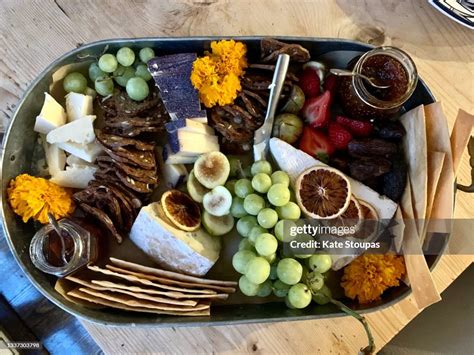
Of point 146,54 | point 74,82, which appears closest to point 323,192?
point 146,54

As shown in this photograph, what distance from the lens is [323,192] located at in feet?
3.25

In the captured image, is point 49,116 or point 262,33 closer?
point 49,116

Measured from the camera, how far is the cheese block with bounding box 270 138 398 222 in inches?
40.3

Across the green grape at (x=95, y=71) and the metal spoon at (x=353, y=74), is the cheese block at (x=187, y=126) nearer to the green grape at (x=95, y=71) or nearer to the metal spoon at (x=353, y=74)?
the green grape at (x=95, y=71)

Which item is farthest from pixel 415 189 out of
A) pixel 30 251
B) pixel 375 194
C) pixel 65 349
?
pixel 65 349

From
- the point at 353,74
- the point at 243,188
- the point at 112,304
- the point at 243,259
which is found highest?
the point at 353,74

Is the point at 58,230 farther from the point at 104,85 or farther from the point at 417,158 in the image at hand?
the point at 417,158

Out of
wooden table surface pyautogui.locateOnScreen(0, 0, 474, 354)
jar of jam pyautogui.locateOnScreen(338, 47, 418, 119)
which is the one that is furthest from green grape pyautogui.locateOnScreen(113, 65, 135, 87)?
jar of jam pyautogui.locateOnScreen(338, 47, 418, 119)

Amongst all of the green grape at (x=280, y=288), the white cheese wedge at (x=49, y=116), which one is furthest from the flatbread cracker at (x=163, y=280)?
the white cheese wedge at (x=49, y=116)

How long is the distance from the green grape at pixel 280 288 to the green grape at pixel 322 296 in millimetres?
62

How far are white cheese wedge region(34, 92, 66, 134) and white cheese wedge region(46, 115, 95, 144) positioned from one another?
19 mm

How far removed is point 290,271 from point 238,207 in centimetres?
18

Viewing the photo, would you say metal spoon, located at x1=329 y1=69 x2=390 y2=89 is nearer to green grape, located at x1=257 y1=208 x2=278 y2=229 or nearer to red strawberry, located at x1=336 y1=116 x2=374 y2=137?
red strawberry, located at x1=336 y1=116 x2=374 y2=137

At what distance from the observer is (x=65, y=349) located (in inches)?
53.5
